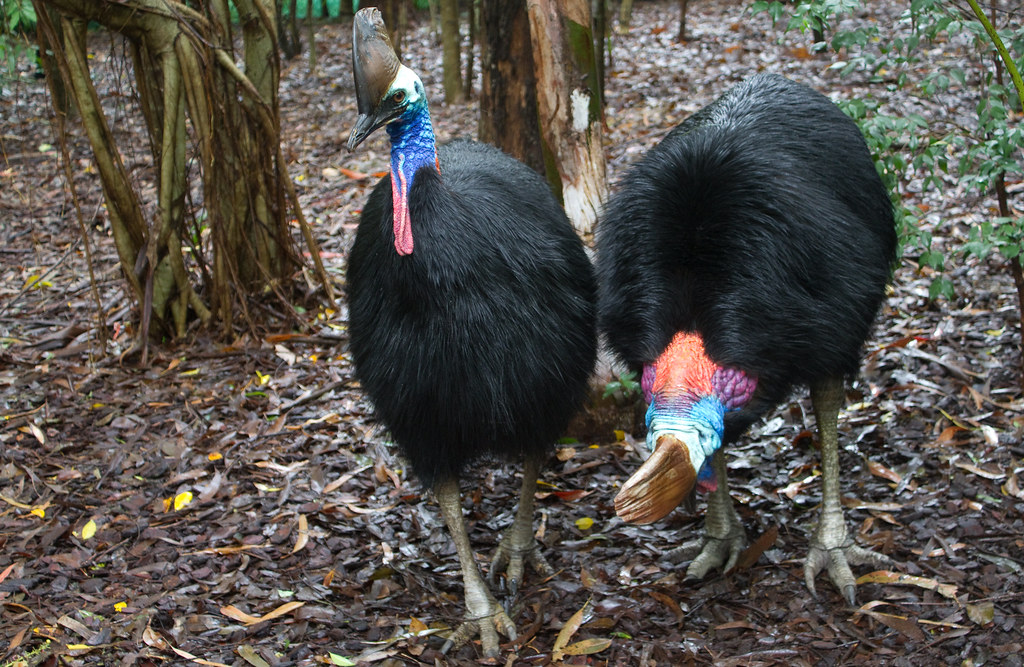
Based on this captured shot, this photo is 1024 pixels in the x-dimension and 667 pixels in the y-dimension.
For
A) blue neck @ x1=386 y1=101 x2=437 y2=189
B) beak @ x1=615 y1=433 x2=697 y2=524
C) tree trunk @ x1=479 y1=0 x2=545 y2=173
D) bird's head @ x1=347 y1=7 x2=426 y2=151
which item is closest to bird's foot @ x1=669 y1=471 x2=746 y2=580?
beak @ x1=615 y1=433 x2=697 y2=524

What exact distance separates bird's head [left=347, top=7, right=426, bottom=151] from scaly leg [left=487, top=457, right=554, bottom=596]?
1.45m


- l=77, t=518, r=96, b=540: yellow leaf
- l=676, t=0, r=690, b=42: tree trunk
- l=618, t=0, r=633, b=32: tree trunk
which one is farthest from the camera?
l=618, t=0, r=633, b=32: tree trunk

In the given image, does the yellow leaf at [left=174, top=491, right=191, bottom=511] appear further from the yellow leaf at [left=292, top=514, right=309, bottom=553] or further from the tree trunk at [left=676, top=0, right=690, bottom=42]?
the tree trunk at [left=676, top=0, right=690, bottom=42]

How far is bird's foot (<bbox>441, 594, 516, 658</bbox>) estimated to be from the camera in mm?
3393

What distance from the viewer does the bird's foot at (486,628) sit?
3393mm

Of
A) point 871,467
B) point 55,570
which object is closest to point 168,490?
point 55,570

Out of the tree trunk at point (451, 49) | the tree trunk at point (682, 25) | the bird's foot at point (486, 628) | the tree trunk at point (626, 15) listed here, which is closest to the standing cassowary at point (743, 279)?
the bird's foot at point (486, 628)

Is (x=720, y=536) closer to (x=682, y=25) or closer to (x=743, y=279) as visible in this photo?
(x=743, y=279)

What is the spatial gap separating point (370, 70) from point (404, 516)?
200cm

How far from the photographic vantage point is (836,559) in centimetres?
354

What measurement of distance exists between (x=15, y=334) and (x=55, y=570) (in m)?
2.50

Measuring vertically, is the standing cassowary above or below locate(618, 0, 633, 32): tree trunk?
below

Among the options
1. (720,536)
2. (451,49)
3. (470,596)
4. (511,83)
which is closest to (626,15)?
(451,49)

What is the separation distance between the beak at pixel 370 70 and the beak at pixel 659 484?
1.28 m
